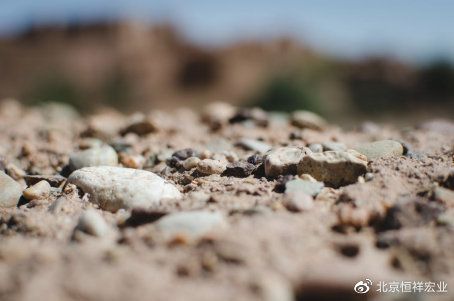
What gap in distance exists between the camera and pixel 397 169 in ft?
→ 6.19

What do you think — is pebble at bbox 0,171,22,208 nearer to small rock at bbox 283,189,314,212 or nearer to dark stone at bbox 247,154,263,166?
dark stone at bbox 247,154,263,166

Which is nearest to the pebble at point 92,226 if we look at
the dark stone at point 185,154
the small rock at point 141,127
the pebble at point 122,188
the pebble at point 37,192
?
the pebble at point 122,188

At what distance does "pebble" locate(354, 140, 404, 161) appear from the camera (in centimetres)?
209

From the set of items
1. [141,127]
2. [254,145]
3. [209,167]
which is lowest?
[209,167]

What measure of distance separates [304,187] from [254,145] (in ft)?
2.72

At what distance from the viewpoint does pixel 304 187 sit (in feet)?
5.70

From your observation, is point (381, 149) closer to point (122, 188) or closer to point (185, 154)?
point (185, 154)

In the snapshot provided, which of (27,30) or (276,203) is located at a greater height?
(27,30)

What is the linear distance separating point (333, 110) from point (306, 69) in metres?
5.07

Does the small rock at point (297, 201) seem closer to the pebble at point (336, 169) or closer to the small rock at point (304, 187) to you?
the small rock at point (304, 187)

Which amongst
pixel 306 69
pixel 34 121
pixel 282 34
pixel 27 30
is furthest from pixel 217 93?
pixel 34 121

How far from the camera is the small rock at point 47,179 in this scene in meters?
2.11

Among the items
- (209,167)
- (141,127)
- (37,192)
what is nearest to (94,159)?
(37,192)

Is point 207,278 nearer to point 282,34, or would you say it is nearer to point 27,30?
point 282,34
